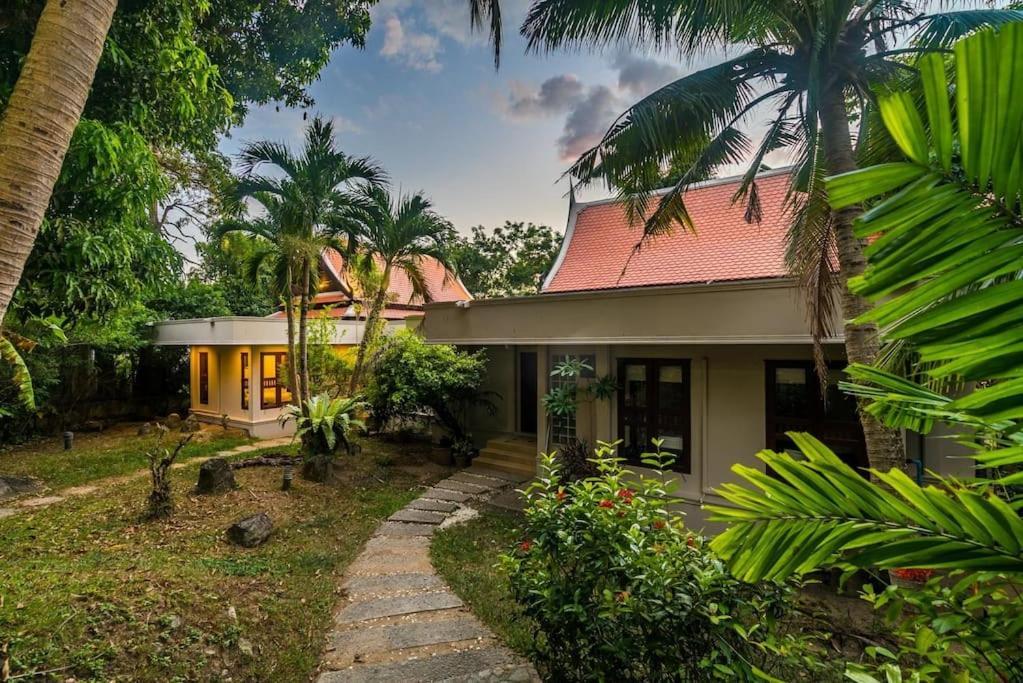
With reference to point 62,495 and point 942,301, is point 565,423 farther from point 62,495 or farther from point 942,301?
point 62,495

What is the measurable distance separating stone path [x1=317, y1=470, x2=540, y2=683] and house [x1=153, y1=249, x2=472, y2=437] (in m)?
7.24

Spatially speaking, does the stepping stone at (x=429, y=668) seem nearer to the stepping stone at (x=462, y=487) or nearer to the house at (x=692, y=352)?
the house at (x=692, y=352)

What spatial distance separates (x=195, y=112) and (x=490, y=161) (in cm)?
874

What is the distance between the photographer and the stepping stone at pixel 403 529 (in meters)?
6.86

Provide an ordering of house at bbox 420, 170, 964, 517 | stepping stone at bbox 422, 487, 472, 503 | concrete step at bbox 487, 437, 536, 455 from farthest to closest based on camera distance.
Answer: concrete step at bbox 487, 437, 536, 455 → stepping stone at bbox 422, 487, 472, 503 → house at bbox 420, 170, 964, 517

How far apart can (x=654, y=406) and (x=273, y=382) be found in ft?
37.6

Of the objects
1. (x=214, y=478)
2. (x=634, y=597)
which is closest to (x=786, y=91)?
(x=634, y=597)

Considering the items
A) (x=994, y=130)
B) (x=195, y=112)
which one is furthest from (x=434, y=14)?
(x=994, y=130)

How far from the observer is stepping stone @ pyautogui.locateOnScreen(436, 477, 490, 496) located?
882cm

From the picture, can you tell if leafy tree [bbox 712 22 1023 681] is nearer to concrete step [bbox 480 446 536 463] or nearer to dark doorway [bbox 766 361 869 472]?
dark doorway [bbox 766 361 869 472]

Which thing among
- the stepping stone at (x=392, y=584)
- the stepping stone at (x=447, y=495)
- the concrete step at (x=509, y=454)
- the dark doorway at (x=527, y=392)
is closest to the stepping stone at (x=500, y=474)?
the concrete step at (x=509, y=454)

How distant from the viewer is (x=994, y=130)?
0.81 metres

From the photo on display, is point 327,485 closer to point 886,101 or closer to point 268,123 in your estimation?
point 268,123

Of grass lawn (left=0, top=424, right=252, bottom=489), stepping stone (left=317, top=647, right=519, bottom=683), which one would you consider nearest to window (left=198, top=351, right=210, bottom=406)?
grass lawn (left=0, top=424, right=252, bottom=489)
